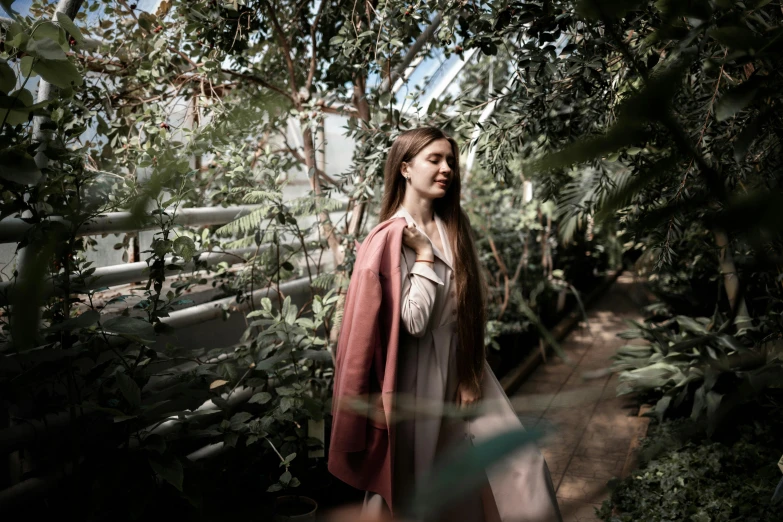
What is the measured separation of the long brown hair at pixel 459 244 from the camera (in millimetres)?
2285

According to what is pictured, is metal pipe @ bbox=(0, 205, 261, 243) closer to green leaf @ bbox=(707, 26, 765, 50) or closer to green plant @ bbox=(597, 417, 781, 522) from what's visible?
green leaf @ bbox=(707, 26, 765, 50)

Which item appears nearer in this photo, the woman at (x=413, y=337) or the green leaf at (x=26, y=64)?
the green leaf at (x=26, y=64)

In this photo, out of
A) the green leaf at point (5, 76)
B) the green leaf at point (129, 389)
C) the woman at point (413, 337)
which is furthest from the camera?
the woman at point (413, 337)

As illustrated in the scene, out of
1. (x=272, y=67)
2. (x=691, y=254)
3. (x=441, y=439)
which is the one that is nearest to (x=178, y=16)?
(x=272, y=67)

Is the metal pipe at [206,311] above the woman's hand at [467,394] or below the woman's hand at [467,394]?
above

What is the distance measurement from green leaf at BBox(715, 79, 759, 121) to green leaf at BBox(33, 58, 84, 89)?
0.72 metres

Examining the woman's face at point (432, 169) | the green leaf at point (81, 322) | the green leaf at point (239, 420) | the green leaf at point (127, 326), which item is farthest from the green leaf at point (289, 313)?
the green leaf at point (81, 322)

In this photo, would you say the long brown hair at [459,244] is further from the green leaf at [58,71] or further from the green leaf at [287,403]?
the green leaf at [58,71]

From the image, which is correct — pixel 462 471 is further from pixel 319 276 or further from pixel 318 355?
pixel 319 276

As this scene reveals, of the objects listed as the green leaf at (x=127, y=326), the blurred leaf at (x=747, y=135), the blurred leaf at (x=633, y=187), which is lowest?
the green leaf at (x=127, y=326)

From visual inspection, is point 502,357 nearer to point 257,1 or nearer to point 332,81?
point 332,81

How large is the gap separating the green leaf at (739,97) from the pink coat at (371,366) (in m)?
1.77

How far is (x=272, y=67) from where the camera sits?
3.48 meters

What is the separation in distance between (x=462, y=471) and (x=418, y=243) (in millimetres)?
2054
